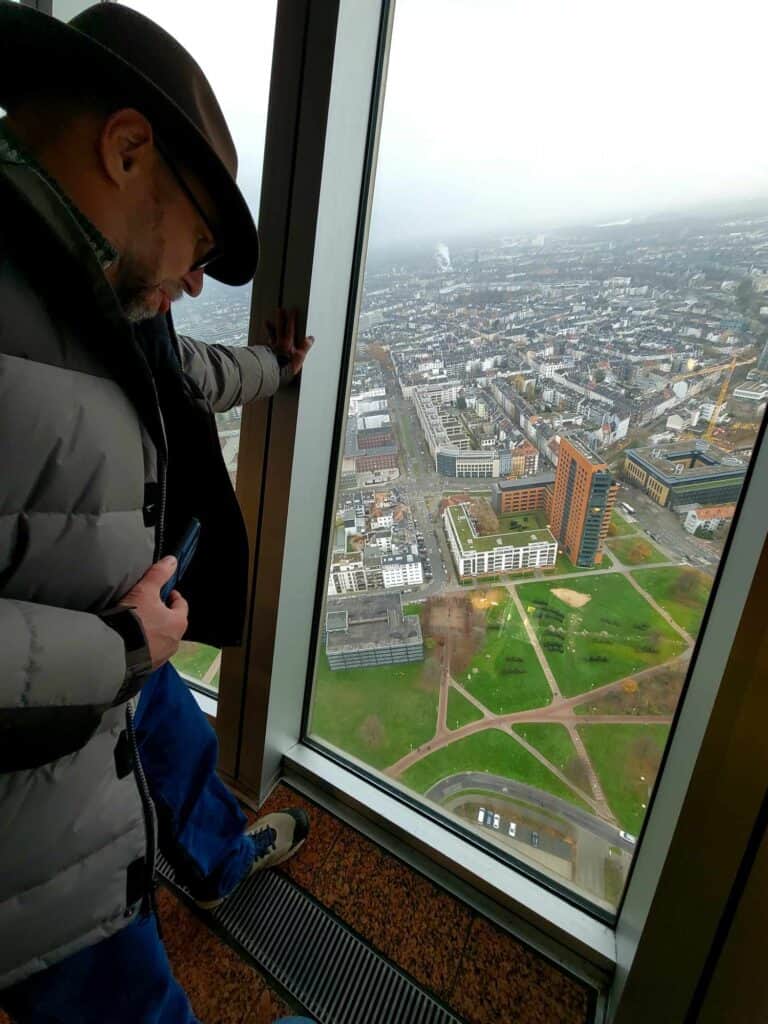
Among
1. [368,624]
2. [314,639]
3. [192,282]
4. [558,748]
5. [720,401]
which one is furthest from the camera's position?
[314,639]

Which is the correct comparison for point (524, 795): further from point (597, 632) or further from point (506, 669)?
point (597, 632)

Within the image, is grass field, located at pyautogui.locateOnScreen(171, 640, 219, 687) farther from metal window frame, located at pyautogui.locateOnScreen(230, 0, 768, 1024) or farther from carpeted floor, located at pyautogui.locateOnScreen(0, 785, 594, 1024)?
carpeted floor, located at pyautogui.locateOnScreen(0, 785, 594, 1024)

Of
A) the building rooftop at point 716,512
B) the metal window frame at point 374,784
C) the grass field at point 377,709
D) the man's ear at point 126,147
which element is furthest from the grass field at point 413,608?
the man's ear at point 126,147

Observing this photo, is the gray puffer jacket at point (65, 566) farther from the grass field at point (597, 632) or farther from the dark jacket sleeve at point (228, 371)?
the grass field at point (597, 632)

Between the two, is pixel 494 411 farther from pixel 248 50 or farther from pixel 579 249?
pixel 248 50

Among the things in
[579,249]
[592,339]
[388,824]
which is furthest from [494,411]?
[388,824]

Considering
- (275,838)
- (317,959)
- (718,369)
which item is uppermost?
(718,369)

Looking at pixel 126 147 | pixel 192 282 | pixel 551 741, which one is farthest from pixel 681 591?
pixel 126 147
